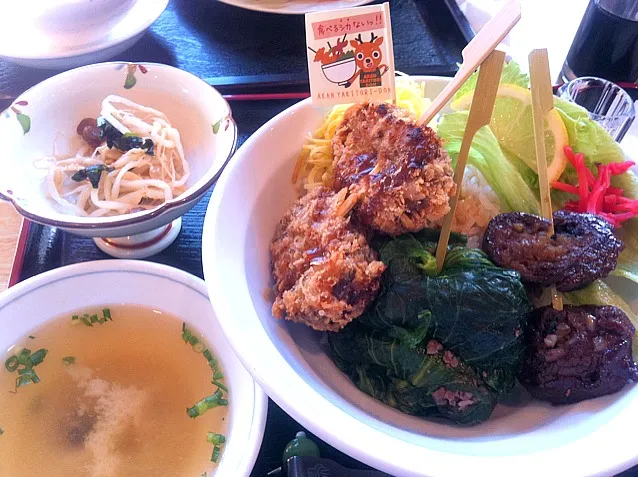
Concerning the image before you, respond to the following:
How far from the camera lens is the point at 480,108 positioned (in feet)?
4.24

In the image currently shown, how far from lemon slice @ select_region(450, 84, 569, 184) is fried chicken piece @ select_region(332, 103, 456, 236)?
0.40 meters

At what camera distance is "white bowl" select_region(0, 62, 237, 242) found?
1727mm

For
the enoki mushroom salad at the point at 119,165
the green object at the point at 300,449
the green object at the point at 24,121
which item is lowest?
the green object at the point at 300,449

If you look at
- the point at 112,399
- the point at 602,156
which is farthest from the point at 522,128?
the point at 112,399

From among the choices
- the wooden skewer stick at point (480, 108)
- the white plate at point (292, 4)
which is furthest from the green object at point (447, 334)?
the white plate at point (292, 4)

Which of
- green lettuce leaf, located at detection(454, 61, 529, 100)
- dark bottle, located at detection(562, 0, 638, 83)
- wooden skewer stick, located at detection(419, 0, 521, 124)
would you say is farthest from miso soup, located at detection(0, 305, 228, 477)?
dark bottle, located at detection(562, 0, 638, 83)

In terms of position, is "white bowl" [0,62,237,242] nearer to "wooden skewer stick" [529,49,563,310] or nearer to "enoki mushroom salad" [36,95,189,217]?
"enoki mushroom salad" [36,95,189,217]

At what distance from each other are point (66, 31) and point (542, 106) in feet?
8.13

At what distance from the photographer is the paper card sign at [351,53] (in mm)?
1495

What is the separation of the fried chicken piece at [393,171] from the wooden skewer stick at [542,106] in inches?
9.9

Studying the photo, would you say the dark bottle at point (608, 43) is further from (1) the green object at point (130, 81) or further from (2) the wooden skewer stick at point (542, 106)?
(1) the green object at point (130, 81)

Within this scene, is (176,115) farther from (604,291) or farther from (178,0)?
(604,291)

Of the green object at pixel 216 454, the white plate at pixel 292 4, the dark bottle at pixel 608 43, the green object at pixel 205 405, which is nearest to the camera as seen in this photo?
the green object at pixel 216 454

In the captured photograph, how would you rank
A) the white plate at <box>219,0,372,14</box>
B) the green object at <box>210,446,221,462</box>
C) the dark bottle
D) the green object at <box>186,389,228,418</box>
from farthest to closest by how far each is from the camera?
1. the white plate at <box>219,0,372,14</box>
2. the dark bottle
3. the green object at <box>186,389,228,418</box>
4. the green object at <box>210,446,221,462</box>
